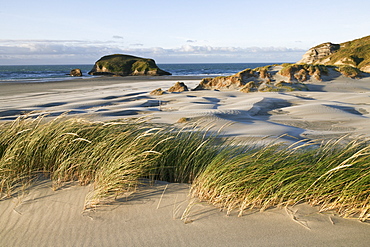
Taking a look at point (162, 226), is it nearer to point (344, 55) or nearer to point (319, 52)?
point (344, 55)

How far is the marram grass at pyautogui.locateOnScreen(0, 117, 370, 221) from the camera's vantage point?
2.97m

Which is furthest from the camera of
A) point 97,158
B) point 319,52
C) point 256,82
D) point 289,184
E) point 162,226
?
point 319,52

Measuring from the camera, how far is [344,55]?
106 feet

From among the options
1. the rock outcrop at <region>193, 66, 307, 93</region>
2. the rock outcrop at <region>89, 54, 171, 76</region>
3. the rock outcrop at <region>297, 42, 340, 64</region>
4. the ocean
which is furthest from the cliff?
the rock outcrop at <region>89, 54, 171, 76</region>

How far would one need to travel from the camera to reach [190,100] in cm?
1120

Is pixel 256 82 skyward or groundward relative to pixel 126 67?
groundward

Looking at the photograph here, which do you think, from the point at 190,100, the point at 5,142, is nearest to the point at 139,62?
the point at 190,100

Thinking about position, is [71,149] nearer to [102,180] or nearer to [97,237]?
[102,180]

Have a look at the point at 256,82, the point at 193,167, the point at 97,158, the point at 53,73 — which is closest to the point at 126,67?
the point at 53,73

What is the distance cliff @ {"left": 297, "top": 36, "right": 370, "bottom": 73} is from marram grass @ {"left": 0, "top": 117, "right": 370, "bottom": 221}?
26964 mm

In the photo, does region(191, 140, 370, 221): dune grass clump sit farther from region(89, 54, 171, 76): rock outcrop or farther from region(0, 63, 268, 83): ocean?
region(89, 54, 171, 76): rock outcrop

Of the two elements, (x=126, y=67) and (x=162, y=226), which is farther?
(x=126, y=67)

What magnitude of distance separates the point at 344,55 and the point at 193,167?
3350 centimetres

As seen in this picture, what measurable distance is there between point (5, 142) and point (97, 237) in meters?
2.48
